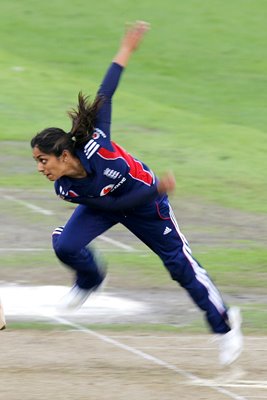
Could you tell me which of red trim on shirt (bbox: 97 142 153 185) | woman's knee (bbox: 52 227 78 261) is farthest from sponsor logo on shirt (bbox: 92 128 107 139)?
woman's knee (bbox: 52 227 78 261)

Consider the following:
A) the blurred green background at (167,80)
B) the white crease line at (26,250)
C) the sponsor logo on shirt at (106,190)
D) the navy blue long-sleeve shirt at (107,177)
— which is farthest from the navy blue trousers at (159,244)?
the blurred green background at (167,80)

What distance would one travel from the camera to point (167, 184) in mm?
8086

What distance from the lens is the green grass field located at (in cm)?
1744

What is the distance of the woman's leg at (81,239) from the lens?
8414 millimetres

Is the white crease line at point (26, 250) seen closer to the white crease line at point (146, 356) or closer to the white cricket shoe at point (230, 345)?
the white crease line at point (146, 356)

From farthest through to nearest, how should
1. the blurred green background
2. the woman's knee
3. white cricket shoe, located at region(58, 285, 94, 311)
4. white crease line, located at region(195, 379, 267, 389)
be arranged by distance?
the blurred green background < white cricket shoe, located at region(58, 285, 94, 311) < the woman's knee < white crease line, located at region(195, 379, 267, 389)

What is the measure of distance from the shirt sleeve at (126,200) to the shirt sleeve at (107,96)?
1.52 ft

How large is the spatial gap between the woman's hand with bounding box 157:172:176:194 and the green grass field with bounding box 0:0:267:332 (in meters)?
3.57

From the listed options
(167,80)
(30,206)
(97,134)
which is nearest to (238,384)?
(97,134)

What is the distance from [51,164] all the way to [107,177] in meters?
0.41

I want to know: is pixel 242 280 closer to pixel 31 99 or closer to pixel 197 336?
pixel 197 336

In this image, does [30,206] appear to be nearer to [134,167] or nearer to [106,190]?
[134,167]

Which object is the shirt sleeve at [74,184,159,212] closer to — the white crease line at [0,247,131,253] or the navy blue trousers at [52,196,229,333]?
the navy blue trousers at [52,196,229,333]

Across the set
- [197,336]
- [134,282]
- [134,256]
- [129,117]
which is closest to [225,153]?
[129,117]
